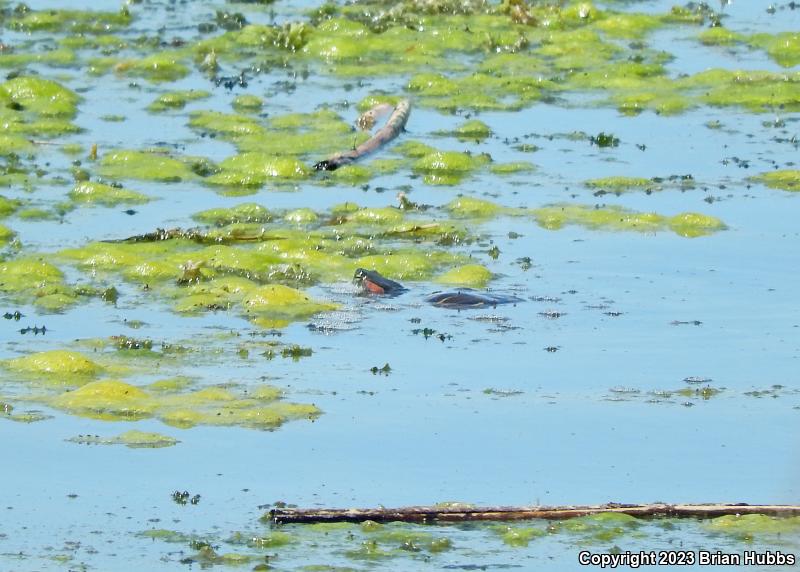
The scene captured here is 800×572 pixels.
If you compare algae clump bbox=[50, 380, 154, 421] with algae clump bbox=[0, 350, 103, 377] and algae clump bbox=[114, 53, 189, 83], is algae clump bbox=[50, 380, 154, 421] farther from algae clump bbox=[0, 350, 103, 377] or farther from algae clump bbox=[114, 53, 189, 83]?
algae clump bbox=[114, 53, 189, 83]

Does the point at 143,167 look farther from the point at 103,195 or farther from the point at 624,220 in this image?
the point at 624,220

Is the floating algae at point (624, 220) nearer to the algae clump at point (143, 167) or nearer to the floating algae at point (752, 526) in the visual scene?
the algae clump at point (143, 167)

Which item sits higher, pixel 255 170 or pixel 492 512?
pixel 492 512

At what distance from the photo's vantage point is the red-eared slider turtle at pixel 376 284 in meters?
9.45

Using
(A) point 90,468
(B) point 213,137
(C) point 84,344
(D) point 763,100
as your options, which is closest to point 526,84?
(D) point 763,100

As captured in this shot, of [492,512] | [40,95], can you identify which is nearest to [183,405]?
[492,512]

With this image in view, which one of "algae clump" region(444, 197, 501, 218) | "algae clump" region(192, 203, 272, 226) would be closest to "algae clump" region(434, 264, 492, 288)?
"algae clump" region(444, 197, 501, 218)

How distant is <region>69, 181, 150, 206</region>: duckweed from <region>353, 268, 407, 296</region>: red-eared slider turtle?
223 cm

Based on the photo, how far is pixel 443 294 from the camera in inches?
368

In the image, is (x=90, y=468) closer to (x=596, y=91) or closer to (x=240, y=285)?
(x=240, y=285)

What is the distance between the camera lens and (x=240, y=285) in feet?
31.0

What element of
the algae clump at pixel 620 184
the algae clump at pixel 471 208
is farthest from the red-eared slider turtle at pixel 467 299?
the algae clump at pixel 620 184

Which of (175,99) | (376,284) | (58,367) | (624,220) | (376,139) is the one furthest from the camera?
(175,99)

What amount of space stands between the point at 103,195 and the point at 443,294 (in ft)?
9.51
